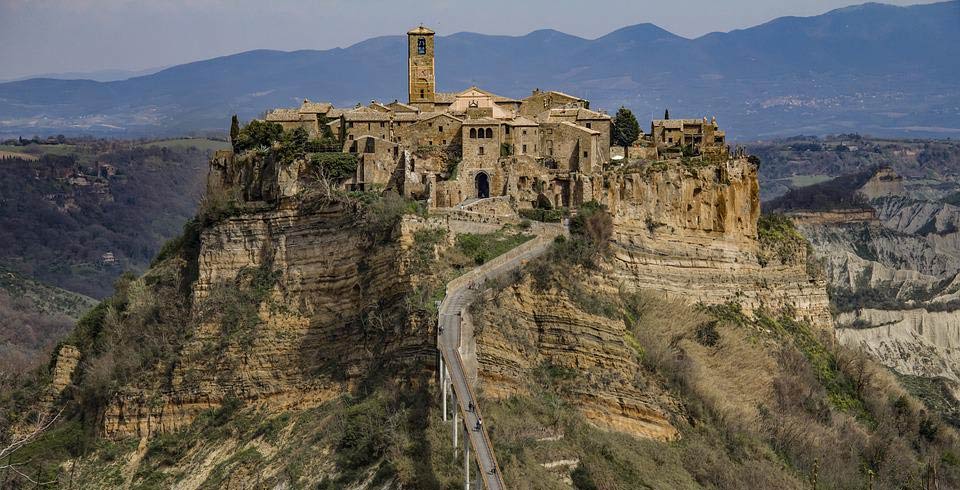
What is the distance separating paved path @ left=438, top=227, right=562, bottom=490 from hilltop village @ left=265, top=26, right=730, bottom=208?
3.82 metres

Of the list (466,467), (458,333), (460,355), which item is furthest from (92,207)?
(466,467)

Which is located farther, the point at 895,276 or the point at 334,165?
the point at 895,276

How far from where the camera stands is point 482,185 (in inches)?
2004

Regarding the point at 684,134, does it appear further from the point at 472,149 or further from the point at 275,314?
the point at 275,314

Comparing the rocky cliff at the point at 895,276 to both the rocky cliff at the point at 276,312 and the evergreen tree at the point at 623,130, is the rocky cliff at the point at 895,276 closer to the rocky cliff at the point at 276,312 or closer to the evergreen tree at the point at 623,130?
the evergreen tree at the point at 623,130

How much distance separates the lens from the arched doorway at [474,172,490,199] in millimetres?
50781

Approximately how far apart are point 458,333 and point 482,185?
1288 cm

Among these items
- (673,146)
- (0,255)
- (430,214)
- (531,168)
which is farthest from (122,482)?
(0,255)

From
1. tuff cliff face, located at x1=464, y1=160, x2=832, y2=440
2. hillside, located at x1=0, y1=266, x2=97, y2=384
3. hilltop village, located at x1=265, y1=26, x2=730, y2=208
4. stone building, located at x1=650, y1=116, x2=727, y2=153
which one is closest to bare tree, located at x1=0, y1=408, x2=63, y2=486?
tuff cliff face, located at x1=464, y1=160, x2=832, y2=440

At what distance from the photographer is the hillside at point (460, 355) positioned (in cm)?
3900

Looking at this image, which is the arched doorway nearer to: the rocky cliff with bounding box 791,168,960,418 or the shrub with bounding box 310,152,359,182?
the shrub with bounding box 310,152,359,182

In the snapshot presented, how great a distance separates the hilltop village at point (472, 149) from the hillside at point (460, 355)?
4.90 ft

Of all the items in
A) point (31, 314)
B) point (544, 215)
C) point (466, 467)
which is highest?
point (544, 215)

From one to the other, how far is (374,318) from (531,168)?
35.8 ft
